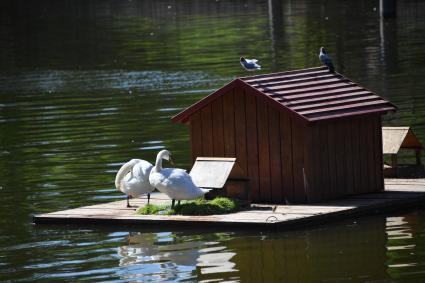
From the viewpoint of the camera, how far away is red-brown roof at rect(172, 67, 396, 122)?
19.1 meters

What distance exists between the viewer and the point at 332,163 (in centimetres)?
1927

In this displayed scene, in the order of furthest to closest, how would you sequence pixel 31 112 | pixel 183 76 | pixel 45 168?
Answer: pixel 183 76
pixel 31 112
pixel 45 168

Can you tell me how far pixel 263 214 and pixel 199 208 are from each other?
1.02 m

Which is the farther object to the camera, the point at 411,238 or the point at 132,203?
the point at 132,203

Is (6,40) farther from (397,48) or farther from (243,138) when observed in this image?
(243,138)

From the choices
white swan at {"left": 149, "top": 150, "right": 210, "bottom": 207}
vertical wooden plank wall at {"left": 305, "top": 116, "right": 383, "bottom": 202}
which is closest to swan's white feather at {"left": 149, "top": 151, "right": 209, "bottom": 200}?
white swan at {"left": 149, "top": 150, "right": 210, "bottom": 207}

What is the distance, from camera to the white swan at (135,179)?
1922cm

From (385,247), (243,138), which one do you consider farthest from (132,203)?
(385,247)

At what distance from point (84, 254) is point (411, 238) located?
14.3 feet

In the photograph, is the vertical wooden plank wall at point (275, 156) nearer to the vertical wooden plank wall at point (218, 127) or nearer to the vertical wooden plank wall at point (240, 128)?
the vertical wooden plank wall at point (240, 128)

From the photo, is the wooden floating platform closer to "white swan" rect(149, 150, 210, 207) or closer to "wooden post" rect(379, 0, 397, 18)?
"white swan" rect(149, 150, 210, 207)

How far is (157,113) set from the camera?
32.3 m

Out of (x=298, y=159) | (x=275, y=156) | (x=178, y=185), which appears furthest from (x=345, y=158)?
(x=178, y=185)

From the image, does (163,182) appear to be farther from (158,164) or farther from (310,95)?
(310,95)
